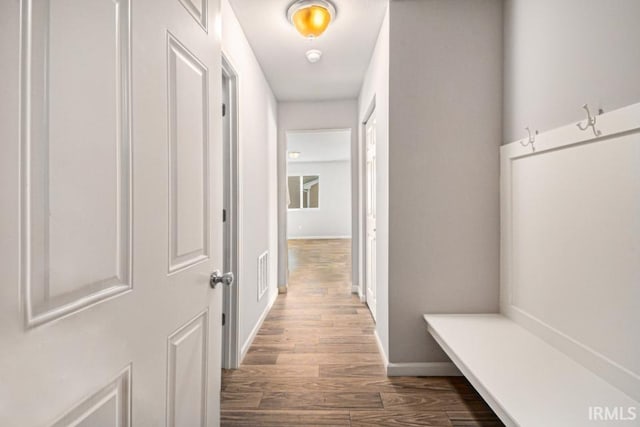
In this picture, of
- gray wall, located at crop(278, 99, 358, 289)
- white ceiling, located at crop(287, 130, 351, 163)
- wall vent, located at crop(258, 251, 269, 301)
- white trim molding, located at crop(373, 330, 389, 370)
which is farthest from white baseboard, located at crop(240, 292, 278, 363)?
white ceiling, located at crop(287, 130, 351, 163)

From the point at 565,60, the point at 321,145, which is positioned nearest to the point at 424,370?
the point at 565,60

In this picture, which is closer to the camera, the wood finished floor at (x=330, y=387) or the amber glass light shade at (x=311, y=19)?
the wood finished floor at (x=330, y=387)

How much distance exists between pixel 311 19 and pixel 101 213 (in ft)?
6.13

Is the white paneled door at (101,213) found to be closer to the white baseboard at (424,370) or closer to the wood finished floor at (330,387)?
the wood finished floor at (330,387)

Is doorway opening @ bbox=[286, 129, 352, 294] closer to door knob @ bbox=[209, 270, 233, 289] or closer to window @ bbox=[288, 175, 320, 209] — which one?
window @ bbox=[288, 175, 320, 209]

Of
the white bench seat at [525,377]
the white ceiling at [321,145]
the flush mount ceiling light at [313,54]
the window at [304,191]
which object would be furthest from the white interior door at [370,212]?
the window at [304,191]

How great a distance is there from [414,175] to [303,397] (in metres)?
1.46

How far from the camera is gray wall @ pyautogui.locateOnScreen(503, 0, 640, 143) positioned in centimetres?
115

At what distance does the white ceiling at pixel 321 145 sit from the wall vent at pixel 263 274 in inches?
105

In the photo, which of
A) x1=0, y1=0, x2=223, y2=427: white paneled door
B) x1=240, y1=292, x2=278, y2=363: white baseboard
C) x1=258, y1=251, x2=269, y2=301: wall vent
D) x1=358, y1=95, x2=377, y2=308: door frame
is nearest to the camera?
x1=0, y1=0, x2=223, y2=427: white paneled door

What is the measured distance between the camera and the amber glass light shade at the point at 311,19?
196cm

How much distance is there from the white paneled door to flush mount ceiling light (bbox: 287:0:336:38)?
1129mm

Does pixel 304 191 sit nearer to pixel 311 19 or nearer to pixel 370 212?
pixel 370 212

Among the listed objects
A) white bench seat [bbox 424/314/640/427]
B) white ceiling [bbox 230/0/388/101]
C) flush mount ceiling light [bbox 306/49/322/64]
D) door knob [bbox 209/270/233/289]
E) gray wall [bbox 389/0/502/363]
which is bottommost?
white bench seat [bbox 424/314/640/427]
